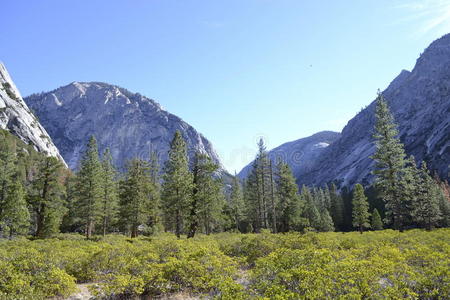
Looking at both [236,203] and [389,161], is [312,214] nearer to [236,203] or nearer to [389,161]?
[236,203]

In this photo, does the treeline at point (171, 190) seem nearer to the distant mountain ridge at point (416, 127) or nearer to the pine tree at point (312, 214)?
the pine tree at point (312, 214)

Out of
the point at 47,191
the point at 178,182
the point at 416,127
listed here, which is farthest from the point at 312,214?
the point at 416,127

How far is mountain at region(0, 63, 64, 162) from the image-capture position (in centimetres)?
8939

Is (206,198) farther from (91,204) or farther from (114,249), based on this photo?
(114,249)

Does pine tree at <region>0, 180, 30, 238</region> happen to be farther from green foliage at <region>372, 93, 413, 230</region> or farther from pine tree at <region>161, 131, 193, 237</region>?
green foliage at <region>372, 93, 413, 230</region>

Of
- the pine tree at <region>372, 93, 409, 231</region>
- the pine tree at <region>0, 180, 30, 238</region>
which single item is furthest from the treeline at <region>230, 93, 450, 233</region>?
the pine tree at <region>0, 180, 30, 238</region>

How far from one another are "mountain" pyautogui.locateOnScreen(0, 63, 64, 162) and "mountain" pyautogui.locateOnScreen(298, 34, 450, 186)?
109 metres

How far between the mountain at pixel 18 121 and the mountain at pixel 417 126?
108642 mm

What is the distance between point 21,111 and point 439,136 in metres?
154

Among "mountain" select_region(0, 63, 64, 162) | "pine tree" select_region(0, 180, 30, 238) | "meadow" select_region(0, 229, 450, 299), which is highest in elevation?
"mountain" select_region(0, 63, 64, 162)

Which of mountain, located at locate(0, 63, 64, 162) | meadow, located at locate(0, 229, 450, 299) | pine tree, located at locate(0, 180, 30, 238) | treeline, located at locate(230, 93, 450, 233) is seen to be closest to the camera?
meadow, located at locate(0, 229, 450, 299)

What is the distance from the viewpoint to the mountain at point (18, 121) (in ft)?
293

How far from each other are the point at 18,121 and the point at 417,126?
161m

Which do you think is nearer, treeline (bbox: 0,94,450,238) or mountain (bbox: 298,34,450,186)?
treeline (bbox: 0,94,450,238)
